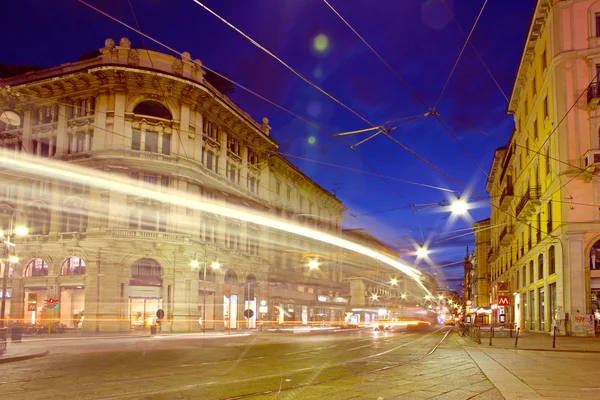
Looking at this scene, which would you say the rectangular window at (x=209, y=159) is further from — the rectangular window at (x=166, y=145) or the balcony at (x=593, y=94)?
the balcony at (x=593, y=94)

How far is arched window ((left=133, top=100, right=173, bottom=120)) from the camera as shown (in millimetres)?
41219

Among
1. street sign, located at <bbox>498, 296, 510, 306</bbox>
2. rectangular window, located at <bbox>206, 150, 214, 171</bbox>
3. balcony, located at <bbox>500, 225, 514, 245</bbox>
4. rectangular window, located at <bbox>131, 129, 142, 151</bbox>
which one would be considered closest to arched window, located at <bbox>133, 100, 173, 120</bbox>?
rectangular window, located at <bbox>131, 129, 142, 151</bbox>

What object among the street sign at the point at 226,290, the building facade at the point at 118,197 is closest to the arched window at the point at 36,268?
the building facade at the point at 118,197

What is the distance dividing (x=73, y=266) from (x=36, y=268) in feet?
12.2

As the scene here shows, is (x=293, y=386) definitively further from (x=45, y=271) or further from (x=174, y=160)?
(x=45, y=271)

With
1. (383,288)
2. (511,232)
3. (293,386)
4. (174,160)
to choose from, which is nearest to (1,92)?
(293,386)

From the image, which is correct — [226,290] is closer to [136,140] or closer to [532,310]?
[136,140]

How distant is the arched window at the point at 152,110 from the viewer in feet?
135

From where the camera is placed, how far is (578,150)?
30.7 metres

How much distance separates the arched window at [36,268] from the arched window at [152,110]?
12.9m

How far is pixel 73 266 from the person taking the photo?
40625mm

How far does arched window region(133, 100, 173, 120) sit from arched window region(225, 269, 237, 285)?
A: 1451 centimetres

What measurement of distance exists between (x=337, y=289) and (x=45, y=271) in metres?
41.1

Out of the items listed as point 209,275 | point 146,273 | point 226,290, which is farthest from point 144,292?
point 226,290
